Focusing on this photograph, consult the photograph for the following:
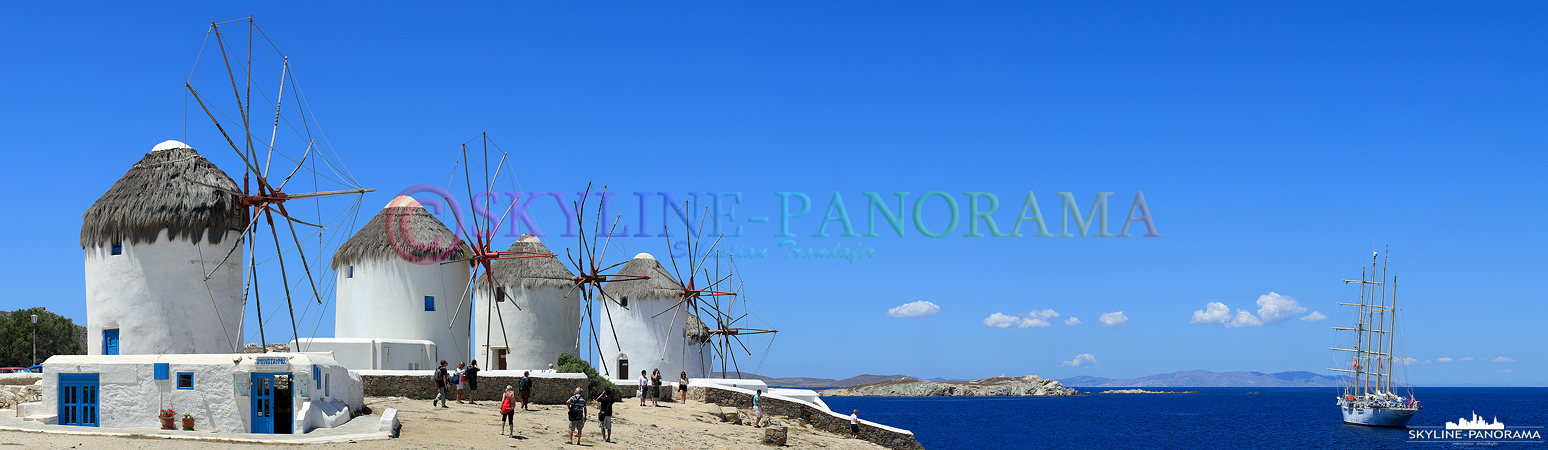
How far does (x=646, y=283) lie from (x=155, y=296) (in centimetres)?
2591

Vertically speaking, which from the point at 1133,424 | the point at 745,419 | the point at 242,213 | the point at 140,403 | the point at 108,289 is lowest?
the point at 1133,424

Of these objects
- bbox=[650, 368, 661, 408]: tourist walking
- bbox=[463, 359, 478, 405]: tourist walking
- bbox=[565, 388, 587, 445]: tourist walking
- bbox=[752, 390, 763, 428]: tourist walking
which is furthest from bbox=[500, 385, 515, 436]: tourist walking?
bbox=[650, 368, 661, 408]: tourist walking

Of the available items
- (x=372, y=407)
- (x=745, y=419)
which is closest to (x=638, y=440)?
(x=372, y=407)

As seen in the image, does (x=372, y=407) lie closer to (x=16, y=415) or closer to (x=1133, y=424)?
(x=16, y=415)

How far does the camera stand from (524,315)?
4794 cm

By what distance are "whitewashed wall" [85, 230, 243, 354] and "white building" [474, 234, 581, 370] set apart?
17.4 meters

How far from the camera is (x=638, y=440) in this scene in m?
29.8

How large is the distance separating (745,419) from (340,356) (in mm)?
14337

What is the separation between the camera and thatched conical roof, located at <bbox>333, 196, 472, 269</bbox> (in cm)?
4322

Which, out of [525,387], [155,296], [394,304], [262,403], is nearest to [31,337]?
[394,304]

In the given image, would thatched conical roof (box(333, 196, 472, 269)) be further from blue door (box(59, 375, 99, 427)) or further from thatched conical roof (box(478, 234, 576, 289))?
blue door (box(59, 375, 99, 427))

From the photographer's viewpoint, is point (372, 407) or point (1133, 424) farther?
point (1133, 424)

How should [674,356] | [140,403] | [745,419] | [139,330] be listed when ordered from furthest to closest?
[674,356] < [745,419] < [139,330] < [140,403]

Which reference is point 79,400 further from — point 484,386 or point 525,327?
point 525,327
